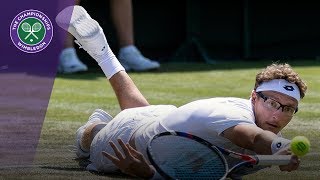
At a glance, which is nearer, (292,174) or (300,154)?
(300,154)

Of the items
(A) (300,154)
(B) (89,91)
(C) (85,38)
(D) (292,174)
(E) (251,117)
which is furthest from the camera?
(B) (89,91)

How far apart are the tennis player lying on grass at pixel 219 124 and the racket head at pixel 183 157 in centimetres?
12

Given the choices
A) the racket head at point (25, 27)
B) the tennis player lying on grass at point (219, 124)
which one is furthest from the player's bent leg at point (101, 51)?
the tennis player lying on grass at point (219, 124)

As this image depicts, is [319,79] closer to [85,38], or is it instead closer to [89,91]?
[89,91]

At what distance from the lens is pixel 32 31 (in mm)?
5965

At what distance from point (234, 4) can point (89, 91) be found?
4544mm

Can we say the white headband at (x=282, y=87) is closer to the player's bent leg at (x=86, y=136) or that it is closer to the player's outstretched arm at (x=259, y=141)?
the player's outstretched arm at (x=259, y=141)

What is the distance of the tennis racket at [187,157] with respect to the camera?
4.20m

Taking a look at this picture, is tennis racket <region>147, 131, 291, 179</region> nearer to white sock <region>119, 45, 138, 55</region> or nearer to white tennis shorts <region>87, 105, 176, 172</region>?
white tennis shorts <region>87, 105, 176, 172</region>

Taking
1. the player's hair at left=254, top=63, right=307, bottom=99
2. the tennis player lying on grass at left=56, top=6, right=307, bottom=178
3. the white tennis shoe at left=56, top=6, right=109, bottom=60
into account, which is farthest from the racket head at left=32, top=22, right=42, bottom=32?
the player's hair at left=254, top=63, right=307, bottom=99

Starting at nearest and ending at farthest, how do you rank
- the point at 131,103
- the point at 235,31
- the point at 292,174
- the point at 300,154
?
the point at 300,154, the point at 292,174, the point at 131,103, the point at 235,31

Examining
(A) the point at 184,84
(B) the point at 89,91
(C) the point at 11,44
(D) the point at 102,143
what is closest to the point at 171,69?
(A) the point at 184,84

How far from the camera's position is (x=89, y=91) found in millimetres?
9172

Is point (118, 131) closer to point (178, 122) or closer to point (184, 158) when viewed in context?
point (178, 122)
